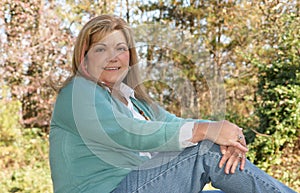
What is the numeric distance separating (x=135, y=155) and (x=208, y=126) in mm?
241

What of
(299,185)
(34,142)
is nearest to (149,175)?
(299,185)

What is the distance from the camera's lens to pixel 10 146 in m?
4.52

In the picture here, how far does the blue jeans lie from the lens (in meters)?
1.52

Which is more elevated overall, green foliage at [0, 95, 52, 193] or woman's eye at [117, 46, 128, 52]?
woman's eye at [117, 46, 128, 52]

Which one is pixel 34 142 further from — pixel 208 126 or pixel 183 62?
pixel 208 126

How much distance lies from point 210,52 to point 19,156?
1916 mm

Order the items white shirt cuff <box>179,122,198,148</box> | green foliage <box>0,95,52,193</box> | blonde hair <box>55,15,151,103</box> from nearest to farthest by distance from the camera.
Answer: white shirt cuff <box>179,122,198,148</box> → blonde hair <box>55,15,151,103</box> → green foliage <box>0,95,52,193</box>

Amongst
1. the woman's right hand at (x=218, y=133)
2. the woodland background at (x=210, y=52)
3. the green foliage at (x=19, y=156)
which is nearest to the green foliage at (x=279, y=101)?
the woodland background at (x=210, y=52)

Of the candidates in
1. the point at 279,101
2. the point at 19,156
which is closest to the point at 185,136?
the point at 279,101

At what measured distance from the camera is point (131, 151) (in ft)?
5.26

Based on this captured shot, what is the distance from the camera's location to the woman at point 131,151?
1.53 meters

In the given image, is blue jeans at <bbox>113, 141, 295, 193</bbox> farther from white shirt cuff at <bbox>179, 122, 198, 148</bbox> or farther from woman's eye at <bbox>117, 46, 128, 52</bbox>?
woman's eye at <bbox>117, 46, 128, 52</bbox>

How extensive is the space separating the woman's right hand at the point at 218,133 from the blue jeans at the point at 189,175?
0.02 metres

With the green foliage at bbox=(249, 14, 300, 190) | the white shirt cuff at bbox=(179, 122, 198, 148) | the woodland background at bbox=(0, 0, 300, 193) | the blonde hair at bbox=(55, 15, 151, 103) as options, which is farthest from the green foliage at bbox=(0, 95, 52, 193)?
the white shirt cuff at bbox=(179, 122, 198, 148)
